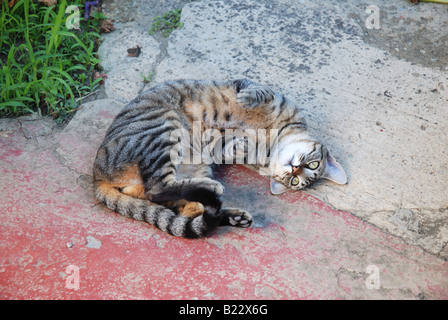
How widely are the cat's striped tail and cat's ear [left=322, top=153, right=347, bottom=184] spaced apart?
1.03 m

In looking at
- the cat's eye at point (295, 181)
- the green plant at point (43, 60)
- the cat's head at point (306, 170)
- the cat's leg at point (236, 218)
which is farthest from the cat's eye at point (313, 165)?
the green plant at point (43, 60)

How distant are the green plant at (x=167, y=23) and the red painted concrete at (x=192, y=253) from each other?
192cm

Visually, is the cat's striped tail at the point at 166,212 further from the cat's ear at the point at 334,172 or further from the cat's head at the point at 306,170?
the cat's ear at the point at 334,172

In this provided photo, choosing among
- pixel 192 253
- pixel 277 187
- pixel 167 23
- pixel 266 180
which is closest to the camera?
pixel 192 253

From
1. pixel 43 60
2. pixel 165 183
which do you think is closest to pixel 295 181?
pixel 165 183

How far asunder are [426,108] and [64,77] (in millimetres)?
3257

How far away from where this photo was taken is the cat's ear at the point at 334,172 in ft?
11.0

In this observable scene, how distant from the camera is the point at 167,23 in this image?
4.60 m

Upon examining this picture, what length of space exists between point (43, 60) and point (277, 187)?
96.6 inches

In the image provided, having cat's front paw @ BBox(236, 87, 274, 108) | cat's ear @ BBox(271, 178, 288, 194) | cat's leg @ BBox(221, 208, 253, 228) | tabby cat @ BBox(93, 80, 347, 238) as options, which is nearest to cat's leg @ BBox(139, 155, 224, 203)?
tabby cat @ BBox(93, 80, 347, 238)

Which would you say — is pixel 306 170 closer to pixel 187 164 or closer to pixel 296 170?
pixel 296 170

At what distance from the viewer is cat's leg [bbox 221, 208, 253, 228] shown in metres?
2.90

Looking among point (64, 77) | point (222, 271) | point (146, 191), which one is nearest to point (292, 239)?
point (222, 271)

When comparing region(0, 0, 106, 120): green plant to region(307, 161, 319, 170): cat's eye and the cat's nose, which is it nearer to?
the cat's nose
